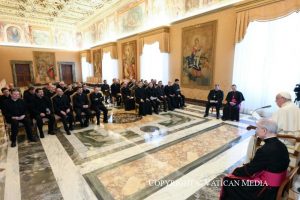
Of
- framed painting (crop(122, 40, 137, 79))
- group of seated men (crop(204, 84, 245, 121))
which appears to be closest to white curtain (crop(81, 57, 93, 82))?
framed painting (crop(122, 40, 137, 79))

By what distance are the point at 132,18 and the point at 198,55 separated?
5693 mm

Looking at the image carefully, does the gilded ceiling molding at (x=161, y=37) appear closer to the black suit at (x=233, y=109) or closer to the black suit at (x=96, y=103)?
the black suit at (x=233, y=109)

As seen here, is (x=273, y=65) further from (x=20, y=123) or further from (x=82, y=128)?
(x=20, y=123)

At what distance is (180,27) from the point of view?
8.68 metres

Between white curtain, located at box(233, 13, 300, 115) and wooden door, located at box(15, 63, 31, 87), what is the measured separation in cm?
1743

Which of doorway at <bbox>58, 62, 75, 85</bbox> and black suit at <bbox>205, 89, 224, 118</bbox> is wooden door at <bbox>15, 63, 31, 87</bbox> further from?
black suit at <bbox>205, 89, 224, 118</bbox>

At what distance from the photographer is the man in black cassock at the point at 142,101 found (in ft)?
22.2

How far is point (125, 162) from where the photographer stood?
3301 millimetres

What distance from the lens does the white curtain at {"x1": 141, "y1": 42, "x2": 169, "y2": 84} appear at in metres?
9.65

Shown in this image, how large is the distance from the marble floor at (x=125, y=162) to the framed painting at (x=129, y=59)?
23.7 feet

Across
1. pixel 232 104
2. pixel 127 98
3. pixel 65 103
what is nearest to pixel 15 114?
pixel 65 103

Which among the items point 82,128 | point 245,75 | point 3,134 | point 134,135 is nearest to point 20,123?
point 3,134

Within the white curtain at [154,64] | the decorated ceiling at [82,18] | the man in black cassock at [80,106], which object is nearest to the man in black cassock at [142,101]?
the man in black cassock at [80,106]

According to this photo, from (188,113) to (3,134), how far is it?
6.14m
